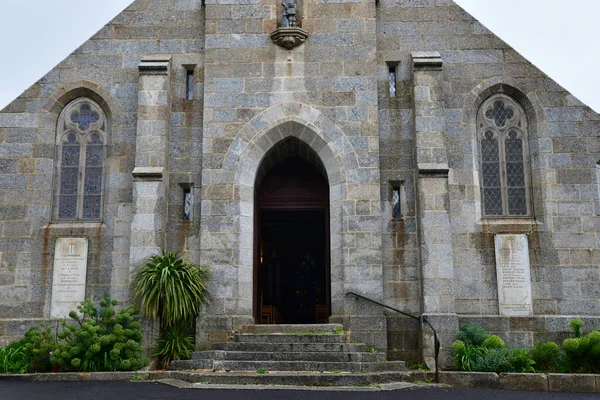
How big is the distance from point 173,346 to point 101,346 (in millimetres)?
1383

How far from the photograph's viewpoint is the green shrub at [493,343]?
12883 millimetres

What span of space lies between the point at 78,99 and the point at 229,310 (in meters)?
5.78

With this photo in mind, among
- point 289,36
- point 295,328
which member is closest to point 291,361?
point 295,328

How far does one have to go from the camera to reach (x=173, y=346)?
13.6 meters

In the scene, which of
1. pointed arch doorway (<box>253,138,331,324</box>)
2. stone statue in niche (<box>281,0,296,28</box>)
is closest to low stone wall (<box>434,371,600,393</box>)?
pointed arch doorway (<box>253,138,331,324</box>)

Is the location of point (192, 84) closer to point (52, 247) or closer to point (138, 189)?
point (138, 189)

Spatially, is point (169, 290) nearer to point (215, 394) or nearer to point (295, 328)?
point (295, 328)

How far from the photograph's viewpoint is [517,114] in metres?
15.4

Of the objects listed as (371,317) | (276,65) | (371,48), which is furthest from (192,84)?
(371,317)

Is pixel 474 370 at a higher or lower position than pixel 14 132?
lower

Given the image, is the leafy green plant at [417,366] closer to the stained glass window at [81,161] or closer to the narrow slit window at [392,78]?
the narrow slit window at [392,78]

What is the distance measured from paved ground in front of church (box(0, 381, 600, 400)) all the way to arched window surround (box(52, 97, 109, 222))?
177 inches

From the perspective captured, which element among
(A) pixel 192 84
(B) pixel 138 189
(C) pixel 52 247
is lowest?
(C) pixel 52 247

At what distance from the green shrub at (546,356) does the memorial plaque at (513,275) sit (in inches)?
60.9
